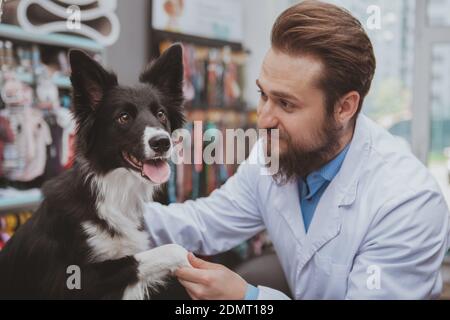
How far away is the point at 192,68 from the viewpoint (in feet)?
4.46

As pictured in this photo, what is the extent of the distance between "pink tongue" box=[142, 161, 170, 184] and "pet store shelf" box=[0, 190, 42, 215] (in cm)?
29

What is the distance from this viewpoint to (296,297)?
131 cm

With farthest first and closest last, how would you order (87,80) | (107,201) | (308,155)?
(308,155)
(107,201)
(87,80)

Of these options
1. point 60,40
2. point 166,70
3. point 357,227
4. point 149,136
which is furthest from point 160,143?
point 357,227

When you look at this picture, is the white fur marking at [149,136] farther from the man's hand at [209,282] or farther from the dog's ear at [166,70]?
the man's hand at [209,282]

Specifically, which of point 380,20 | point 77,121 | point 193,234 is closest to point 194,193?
point 193,234

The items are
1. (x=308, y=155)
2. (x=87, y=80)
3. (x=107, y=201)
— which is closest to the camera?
(x=87, y=80)

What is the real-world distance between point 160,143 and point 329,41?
0.45 meters

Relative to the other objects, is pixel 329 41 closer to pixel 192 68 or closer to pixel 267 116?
pixel 267 116

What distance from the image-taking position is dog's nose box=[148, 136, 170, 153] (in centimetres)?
106

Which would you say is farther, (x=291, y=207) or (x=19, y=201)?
(x=291, y=207)
